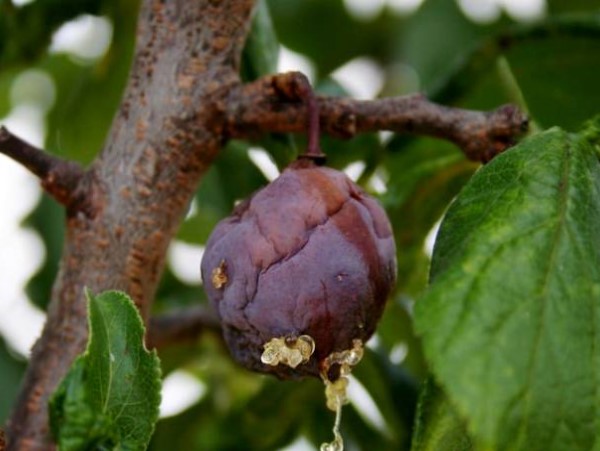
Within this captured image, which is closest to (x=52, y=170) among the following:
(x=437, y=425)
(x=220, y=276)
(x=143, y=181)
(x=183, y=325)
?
(x=143, y=181)

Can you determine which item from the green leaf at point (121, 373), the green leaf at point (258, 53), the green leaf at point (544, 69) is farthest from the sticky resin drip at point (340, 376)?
the green leaf at point (544, 69)

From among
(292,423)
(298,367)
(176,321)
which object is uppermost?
(298,367)

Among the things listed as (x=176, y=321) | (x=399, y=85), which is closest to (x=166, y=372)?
(x=176, y=321)

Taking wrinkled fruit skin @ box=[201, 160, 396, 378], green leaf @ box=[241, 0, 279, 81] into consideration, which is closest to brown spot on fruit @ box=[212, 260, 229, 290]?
wrinkled fruit skin @ box=[201, 160, 396, 378]

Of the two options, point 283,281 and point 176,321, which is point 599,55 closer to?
point 176,321

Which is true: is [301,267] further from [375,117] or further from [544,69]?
[544,69]

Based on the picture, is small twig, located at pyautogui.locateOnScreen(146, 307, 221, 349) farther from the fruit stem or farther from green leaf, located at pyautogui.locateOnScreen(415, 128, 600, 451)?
green leaf, located at pyautogui.locateOnScreen(415, 128, 600, 451)

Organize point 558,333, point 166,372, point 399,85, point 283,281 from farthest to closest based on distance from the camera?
1. point 399,85
2. point 166,372
3. point 283,281
4. point 558,333
